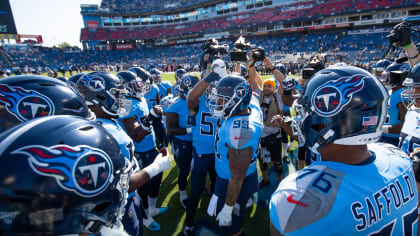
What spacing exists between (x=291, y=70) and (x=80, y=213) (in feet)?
102

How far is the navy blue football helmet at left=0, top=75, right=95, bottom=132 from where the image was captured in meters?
1.78

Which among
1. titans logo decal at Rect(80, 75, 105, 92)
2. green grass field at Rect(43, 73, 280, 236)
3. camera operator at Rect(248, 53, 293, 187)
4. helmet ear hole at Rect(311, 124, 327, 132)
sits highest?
titans logo decal at Rect(80, 75, 105, 92)

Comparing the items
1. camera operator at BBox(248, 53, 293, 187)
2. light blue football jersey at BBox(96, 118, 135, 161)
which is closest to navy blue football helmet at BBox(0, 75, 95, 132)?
light blue football jersey at BBox(96, 118, 135, 161)

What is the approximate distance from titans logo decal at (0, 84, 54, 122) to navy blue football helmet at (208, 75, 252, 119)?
188 cm

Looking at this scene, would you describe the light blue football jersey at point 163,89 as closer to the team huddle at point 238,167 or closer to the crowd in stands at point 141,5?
the team huddle at point 238,167

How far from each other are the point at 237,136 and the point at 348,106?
50.3 inches

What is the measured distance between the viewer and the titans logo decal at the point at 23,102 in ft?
5.86

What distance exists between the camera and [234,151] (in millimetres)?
2576

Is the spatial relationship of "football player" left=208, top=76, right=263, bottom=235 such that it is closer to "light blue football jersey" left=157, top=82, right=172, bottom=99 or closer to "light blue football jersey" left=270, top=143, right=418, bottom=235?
"light blue football jersey" left=270, top=143, right=418, bottom=235

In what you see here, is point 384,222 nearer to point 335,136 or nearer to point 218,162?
point 335,136

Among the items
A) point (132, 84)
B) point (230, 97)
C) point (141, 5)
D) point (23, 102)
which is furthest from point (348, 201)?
point (141, 5)

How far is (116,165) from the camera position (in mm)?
1334

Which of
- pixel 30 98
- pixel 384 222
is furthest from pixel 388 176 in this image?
pixel 30 98

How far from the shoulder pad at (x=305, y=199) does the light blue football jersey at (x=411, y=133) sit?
201 centimetres
